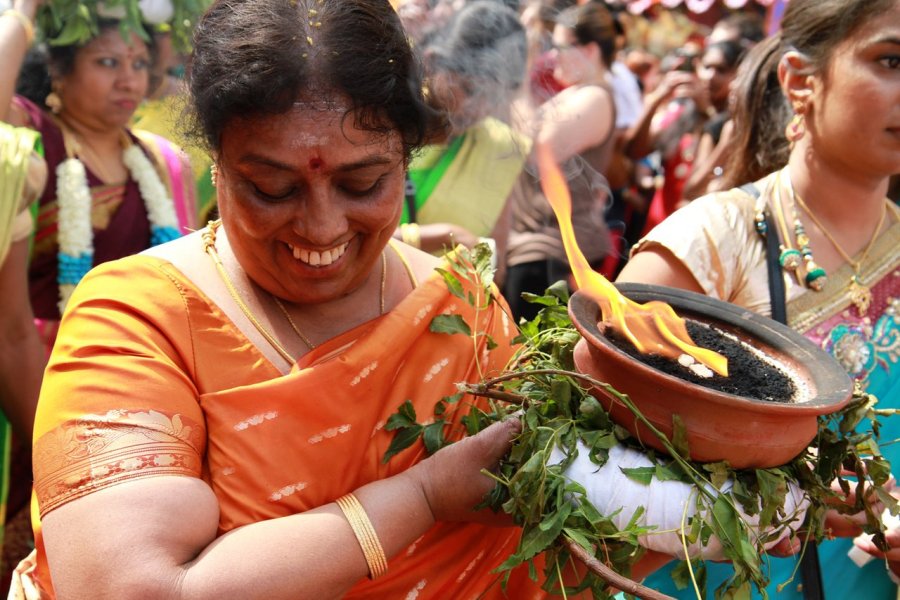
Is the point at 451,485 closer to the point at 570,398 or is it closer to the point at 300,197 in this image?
the point at 570,398

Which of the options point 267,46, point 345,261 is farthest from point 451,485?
point 267,46

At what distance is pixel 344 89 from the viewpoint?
175 centimetres

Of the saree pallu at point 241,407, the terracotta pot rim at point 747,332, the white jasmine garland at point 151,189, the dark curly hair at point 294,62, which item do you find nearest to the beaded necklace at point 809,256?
the terracotta pot rim at point 747,332

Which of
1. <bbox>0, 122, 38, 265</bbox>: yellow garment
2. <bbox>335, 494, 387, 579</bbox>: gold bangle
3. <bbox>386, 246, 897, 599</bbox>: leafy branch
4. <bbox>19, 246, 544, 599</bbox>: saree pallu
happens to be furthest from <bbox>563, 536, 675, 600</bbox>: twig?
<bbox>0, 122, 38, 265</bbox>: yellow garment

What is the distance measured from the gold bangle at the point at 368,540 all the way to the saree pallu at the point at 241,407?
0.14 meters

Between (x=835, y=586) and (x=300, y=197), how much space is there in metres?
1.86

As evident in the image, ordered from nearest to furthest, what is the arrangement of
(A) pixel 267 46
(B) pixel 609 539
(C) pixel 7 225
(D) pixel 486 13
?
1. (B) pixel 609 539
2. (A) pixel 267 46
3. (C) pixel 7 225
4. (D) pixel 486 13

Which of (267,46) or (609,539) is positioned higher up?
(267,46)

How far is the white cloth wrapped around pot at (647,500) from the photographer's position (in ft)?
5.08

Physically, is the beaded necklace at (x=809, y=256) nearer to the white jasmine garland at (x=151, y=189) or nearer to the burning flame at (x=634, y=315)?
the burning flame at (x=634, y=315)

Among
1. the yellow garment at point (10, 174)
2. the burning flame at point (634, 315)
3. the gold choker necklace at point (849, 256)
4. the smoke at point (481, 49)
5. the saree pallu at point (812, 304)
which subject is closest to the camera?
the burning flame at point (634, 315)

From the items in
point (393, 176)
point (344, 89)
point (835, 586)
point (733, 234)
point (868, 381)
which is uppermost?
point (344, 89)

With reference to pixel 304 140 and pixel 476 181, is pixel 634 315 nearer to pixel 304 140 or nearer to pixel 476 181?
pixel 304 140

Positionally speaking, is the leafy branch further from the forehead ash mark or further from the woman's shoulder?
the woman's shoulder
